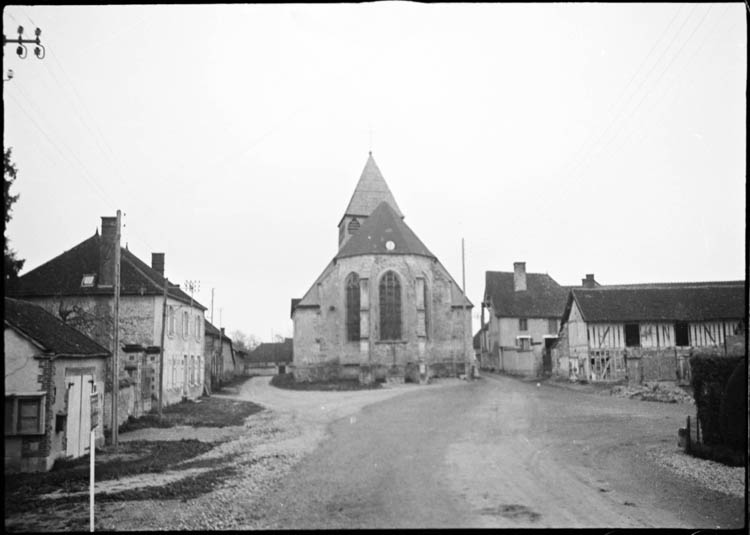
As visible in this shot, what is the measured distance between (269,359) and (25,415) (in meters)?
59.9

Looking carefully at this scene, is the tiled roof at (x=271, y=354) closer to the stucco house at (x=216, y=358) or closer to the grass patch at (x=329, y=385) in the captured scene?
the stucco house at (x=216, y=358)

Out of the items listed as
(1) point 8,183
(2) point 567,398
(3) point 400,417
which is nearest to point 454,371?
(2) point 567,398

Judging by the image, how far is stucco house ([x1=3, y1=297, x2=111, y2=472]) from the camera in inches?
365

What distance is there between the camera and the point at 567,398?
22812 mm

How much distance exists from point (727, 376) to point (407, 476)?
22.3 feet

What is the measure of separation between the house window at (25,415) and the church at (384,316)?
89.6ft

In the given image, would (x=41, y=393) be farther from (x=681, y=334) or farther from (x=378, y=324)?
(x=378, y=324)

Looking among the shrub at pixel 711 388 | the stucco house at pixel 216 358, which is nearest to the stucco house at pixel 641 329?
the shrub at pixel 711 388

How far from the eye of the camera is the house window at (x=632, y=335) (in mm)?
27609

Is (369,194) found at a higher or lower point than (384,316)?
higher

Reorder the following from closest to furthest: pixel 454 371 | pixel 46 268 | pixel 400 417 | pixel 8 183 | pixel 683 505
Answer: pixel 8 183 → pixel 683 505 → pixel 46 268 → pixel 400 417 → pixel 454 371

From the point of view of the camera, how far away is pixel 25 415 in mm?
9266

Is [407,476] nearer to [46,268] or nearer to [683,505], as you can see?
[683,505]

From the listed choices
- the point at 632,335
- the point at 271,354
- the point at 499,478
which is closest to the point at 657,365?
the point at 632,335
